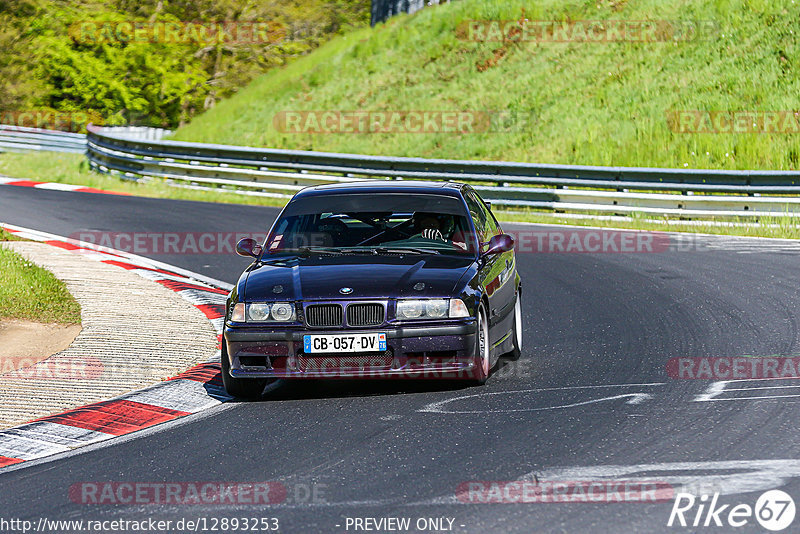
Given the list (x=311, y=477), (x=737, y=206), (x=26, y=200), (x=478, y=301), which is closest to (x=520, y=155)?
(x=737, y=206)

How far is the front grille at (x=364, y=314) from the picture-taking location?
24.9 ft

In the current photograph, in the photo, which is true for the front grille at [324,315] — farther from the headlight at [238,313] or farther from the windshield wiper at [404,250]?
the windshield wiper at [404,250]

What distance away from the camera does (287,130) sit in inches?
1487

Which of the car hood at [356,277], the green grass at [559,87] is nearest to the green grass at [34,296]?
the car hood at [356,277]

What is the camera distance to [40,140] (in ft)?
118

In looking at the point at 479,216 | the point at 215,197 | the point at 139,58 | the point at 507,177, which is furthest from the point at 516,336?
the point at 139,58

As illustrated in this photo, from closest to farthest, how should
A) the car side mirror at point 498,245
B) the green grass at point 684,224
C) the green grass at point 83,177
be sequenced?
1. the car side mirror at point 498,245
2. the green grass at point 684,224
3. the green grass at point 83,177

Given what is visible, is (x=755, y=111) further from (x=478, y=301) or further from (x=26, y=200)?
(x=478, y=301)

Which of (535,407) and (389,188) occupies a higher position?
(389,188)

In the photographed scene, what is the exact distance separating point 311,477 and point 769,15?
99.6 ft

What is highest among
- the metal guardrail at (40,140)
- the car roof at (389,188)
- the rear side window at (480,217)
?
the metal guardrail at (40,140)

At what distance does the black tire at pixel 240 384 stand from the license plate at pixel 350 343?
0.57 meters

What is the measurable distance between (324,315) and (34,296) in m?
5.03

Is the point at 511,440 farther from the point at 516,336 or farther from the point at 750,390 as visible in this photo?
the point at 516,336
